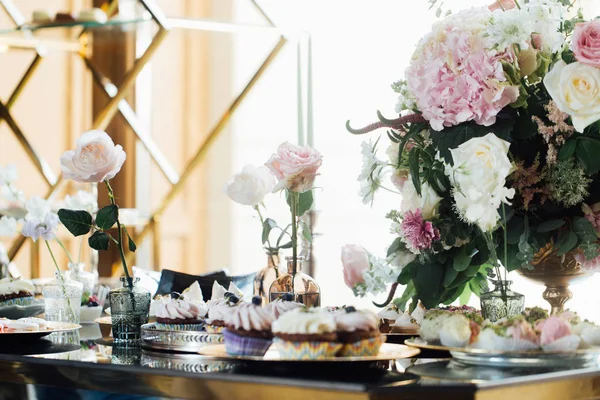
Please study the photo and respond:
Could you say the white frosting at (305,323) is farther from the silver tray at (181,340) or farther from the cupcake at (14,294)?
the cupcake at (14,294)

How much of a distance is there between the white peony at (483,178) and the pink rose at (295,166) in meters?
0.28

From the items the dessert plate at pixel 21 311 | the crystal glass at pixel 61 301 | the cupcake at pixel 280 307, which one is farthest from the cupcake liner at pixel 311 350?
the dessert plate at pixel 21 311

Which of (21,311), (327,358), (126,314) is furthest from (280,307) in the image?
(21,311)

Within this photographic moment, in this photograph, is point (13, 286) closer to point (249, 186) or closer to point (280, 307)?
point (249, 186)

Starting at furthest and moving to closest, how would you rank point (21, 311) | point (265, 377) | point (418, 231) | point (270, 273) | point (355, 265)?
point (21, 311), point (270, 273), point (355, 265), point (418, 231), point (265, 377)

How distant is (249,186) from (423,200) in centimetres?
29

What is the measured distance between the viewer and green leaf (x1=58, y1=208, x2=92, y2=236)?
1476 mm

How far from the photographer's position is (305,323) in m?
1.10

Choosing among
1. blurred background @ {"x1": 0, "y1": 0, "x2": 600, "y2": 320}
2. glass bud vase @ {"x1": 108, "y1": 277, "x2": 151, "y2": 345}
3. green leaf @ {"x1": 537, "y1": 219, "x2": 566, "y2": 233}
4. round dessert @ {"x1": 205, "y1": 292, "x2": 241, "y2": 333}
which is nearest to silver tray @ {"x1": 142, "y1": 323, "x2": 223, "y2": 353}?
round dessert @ {"x1": 205, "y1": 292, "x2": 241, "y2": 333}

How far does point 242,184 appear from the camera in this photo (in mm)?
1542

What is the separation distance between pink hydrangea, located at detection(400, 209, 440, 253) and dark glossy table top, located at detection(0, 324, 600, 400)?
8.5 inches

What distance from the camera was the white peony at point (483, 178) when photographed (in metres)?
1.25

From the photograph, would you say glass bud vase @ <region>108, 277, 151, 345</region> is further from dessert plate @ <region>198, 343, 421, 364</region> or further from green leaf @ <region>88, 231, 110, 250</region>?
dessert plate @ <region>198, 343, 421, 364</region>

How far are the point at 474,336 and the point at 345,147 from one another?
100.0 inches
